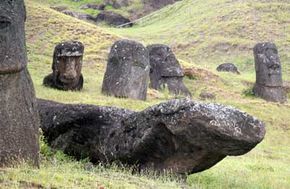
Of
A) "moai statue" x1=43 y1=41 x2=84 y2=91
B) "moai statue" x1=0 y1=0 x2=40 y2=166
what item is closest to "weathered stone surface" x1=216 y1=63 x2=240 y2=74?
"moai statue" x1=43 y1=41 x2=84 y2=91

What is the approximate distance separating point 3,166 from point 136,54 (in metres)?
14.6

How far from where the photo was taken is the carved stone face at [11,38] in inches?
336

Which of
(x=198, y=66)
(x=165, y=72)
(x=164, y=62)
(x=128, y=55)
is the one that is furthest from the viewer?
(x=198, y=66)

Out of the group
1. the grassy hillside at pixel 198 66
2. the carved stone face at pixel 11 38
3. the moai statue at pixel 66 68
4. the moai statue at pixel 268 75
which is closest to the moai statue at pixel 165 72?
the grassy hillside at pixel 198 66

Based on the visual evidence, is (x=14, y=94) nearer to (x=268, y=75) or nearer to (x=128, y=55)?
(x=128, y=55)

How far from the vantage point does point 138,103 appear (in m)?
20.7

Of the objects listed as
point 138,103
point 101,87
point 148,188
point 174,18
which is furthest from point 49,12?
point 148,188

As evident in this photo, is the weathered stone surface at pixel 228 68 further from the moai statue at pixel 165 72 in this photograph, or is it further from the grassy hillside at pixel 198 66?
the moai statue at pixel 165 72

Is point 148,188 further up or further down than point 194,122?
further down

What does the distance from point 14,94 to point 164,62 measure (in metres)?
19.4

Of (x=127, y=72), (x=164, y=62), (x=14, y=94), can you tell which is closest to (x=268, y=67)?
(x=164, y=62)

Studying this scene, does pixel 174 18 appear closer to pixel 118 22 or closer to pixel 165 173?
pixel 118 22

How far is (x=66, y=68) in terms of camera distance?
22406 millimetres

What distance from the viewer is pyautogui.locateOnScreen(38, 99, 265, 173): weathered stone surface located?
914 cm
